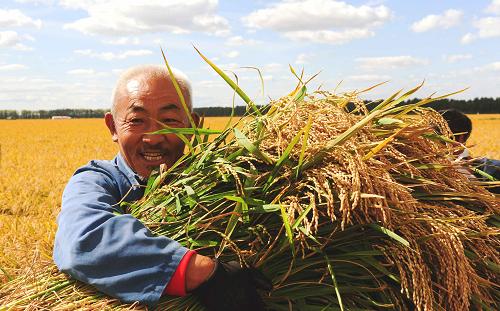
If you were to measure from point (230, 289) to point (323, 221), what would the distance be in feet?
1.26

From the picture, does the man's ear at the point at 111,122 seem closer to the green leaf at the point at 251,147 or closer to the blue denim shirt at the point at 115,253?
the blue denim shirt at the point at 115,253

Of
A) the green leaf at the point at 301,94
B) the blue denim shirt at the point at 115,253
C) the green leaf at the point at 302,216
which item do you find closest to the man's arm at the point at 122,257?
the blue denim shirt at the point at 115,253

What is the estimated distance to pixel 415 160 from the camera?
2.07 meters

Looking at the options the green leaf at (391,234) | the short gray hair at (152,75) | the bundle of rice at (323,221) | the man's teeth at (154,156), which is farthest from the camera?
the short gray hair at (152,75)

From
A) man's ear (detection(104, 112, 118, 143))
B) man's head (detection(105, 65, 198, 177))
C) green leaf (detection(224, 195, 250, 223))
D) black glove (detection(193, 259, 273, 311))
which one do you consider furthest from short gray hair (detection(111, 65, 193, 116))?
black glove (detection(193, 259, 273, 311))

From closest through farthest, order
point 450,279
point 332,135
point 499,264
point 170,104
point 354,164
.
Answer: point 354,164, point 450,279, point 332,135, point 499,264, point 170,104

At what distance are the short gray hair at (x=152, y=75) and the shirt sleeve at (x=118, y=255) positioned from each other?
797 millimetres

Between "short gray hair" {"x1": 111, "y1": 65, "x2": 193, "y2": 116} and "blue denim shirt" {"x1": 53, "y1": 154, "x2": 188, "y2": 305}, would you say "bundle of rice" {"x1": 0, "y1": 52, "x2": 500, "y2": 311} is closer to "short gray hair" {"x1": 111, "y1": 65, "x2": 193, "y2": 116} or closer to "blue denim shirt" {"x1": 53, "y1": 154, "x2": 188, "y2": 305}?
"blue denim shirt" {"x1": 53, "y1": 154, "x2": 188, "y2": 305}

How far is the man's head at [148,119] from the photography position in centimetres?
243

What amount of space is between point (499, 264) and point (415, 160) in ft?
1.74

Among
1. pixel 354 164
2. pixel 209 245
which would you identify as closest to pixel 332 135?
pixel 354 164

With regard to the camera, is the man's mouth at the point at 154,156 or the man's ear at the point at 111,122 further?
the man's ear at the point at 111,122

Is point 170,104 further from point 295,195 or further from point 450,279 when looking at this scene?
point 450,279

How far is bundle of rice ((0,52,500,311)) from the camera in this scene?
5.88ft
